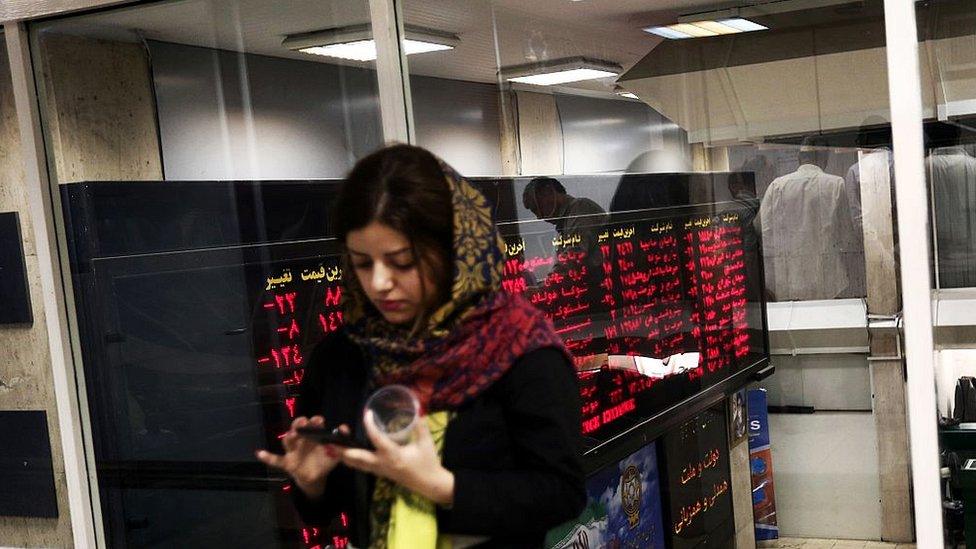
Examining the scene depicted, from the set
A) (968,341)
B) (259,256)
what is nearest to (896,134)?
(968,341)

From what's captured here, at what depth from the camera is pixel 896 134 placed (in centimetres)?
236

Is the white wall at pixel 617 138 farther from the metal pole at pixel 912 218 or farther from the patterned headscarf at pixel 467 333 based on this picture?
the patterned headscarf at pixel 467 333

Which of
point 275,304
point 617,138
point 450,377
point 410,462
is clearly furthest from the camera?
point 275,304

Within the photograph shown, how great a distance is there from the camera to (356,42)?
3.04 metres

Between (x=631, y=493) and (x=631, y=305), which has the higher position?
(x=631, y=305)

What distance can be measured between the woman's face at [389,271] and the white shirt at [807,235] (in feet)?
4.31

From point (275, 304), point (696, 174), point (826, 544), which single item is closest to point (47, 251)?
point (275, 304)

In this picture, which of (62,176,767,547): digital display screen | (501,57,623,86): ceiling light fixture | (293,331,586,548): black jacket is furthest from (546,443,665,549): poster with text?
(293,331,586,548): black jacket

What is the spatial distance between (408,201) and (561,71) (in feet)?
4.94

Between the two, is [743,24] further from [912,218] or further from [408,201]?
[408,201]

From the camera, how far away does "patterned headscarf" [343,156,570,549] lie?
1.43 metres

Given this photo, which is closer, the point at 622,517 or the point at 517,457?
the point at 517,457

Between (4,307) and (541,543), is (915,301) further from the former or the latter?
(4,307)

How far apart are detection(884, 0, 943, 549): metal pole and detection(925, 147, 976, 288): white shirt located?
4 centimetres
